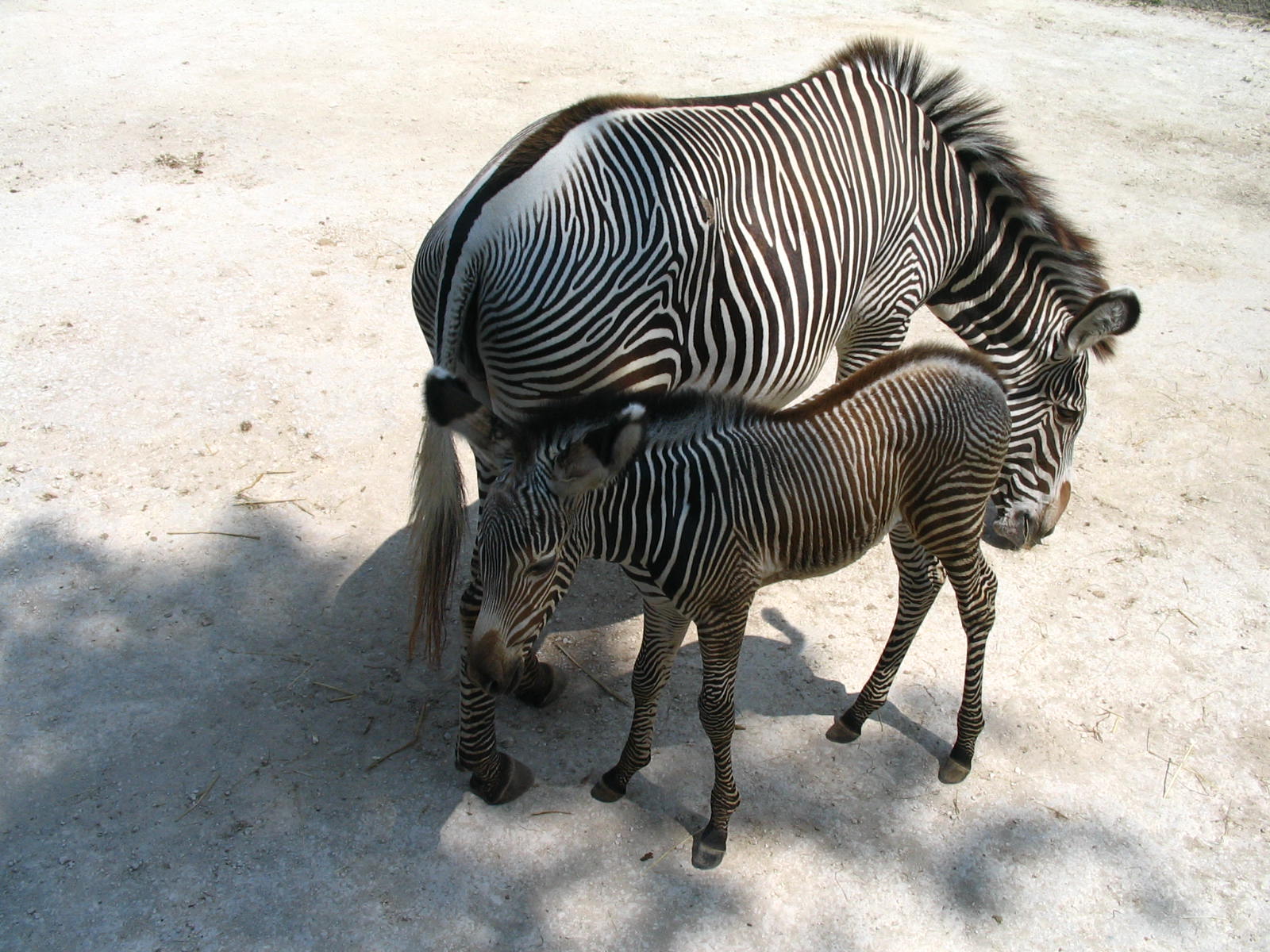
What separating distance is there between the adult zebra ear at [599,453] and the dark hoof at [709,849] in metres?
1.65

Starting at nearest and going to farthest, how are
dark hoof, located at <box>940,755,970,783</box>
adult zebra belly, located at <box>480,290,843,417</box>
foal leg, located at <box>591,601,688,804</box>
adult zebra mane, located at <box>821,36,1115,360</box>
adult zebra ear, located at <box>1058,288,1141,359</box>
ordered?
adult zebra belly, located at <box>480,290,843,417</box>
foal leg, located at <box>591,601,688,804</box>
dark hoof, located at <box>940,755,970,783</box>
adult zebra ear, located at <box>1058,288,1141,359</box>
adult zebra mane, located at <box>821,36,1115,360</box>

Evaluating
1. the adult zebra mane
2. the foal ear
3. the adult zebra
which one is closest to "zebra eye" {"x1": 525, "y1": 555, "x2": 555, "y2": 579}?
the foal ear

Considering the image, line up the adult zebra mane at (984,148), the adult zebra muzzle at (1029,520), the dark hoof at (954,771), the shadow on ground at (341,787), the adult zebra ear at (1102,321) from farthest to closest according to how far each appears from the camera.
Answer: the adult zebra muzzle at (1029,520), the adult zebra mane at (984,148), the adult zebra ear at (1102,321), the dark hoof at (954,771), the shadow on ground at (341,787)

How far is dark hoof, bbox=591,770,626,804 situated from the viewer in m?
4.21

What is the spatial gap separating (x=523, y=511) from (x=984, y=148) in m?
3.37

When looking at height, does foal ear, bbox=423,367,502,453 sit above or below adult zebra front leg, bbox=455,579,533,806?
above

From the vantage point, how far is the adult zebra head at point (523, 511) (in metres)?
3.24

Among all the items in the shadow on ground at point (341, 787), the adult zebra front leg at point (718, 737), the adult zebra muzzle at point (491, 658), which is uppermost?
the adult zebra muzzle at point (491, 658)

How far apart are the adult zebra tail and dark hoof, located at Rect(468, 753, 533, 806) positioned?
678 millimetres

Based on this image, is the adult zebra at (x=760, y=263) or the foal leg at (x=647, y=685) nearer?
the adult zebra at (x=760, y=263)

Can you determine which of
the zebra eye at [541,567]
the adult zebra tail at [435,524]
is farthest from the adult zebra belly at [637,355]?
the zebra eye at [541,567]

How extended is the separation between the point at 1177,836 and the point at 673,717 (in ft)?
7.42

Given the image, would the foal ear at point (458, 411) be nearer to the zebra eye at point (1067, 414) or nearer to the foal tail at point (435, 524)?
the foal tail at point (435, 524)

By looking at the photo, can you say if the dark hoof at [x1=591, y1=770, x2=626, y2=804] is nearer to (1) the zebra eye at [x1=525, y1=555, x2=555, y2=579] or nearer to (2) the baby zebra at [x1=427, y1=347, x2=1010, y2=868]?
(2) the baby zebra at [x1=427, y1=347, x2=1010, y2=868]
